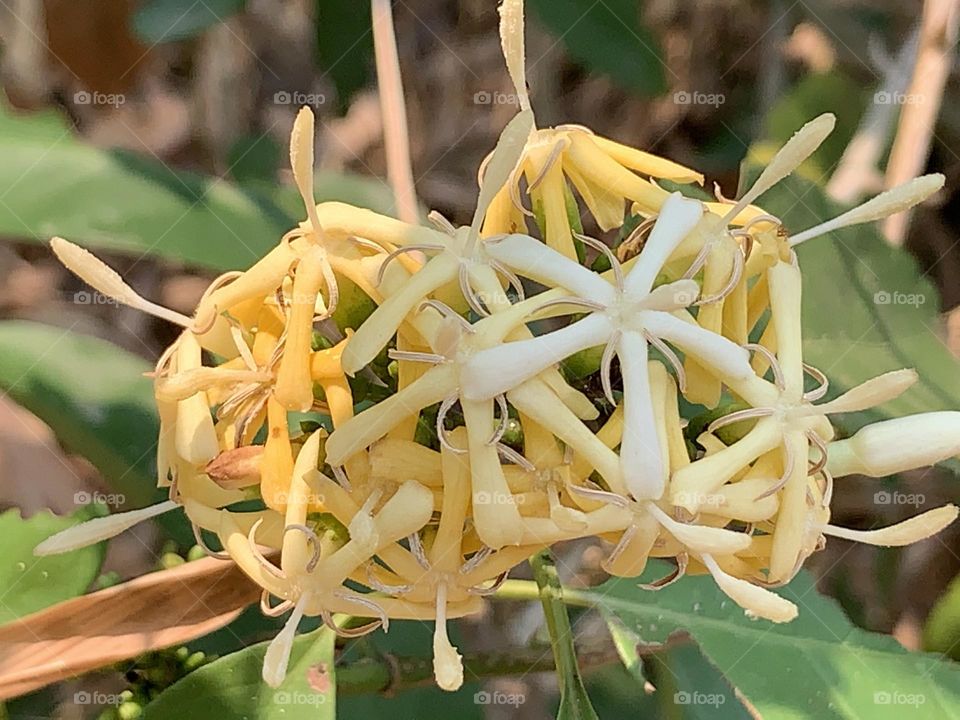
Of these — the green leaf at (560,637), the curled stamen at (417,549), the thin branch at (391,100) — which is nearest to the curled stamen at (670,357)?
the curled stamen at (417,549)

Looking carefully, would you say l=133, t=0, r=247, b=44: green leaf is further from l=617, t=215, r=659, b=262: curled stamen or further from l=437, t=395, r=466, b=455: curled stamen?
l=437, t=395, r=466, b=455: curled stamen

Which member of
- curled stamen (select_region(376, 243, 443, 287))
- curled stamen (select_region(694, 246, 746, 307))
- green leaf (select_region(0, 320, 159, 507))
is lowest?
green leaf (select_region(0, 320, 159, 507))

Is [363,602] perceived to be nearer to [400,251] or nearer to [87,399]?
[400,251]

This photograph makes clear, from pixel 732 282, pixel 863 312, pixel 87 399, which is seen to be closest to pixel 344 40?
pixel 87 399

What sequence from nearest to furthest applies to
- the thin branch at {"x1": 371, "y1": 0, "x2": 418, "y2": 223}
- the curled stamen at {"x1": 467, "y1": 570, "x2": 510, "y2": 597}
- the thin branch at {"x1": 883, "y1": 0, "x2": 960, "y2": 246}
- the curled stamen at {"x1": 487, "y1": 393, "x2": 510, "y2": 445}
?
the curled stamen at {"x1": 487, "y1": 393, "x2": 510, "y2": 445} < the curled stamen at {"x1": 467, "y1": 570, "x2": 510, "y2": 597} < the thin branch at {"x1": 371, "y1": 0, "x2": 418, "y2": 223} < the thin branch at {"x1": 883, "y1": 0, "x2": 960, "y2": 246}

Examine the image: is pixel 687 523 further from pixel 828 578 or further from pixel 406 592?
pixel 828 578

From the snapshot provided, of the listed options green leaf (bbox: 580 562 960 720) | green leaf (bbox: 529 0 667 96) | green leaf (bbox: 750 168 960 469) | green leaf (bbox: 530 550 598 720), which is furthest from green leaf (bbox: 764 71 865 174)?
green leaf (bbox: 530 550 598 720)

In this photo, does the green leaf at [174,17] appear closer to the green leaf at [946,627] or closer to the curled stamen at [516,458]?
the curled stamen at [516,458]
